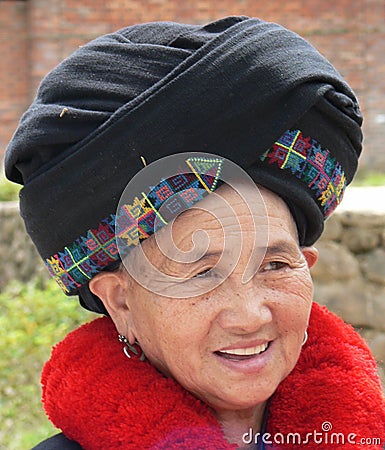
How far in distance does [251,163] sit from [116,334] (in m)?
0.58

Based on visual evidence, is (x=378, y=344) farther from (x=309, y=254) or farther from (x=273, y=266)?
(x=273, y=266)

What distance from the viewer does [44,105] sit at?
1.61 m

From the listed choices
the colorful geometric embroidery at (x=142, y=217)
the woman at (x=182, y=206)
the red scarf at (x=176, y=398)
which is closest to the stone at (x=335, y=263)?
the red scarf at (x=176, y=398)

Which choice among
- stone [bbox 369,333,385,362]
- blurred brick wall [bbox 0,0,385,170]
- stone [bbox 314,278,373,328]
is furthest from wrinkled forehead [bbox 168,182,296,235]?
blurred brick wall [bbox 0,0,385,170]

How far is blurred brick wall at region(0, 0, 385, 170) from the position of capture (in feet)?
29.2

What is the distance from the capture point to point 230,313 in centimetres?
155

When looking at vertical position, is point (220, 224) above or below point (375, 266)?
above

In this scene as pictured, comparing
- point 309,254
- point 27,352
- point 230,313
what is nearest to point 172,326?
point 230,313

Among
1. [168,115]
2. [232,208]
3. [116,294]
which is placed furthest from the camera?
[116,294]

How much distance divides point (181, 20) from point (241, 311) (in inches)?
312

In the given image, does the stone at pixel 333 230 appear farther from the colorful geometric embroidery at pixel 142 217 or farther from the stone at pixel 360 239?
the colorful geometric embroidery at pixel 142 217

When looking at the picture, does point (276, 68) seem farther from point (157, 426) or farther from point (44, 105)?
point (157, 426)

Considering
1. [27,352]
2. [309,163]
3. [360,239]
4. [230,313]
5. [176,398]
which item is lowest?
[27,352]

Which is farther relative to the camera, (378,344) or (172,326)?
(378,344)
